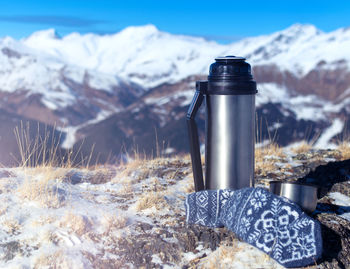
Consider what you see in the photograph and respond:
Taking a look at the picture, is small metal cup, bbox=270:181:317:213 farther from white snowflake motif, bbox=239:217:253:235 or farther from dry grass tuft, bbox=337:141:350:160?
dry grass tuft, bbox=337:141:350:160

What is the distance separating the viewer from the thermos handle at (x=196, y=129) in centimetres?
392

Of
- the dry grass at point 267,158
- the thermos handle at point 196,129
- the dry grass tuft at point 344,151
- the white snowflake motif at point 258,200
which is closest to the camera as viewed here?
the white snowflake motif at point 258,200

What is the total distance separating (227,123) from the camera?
12.8 ft

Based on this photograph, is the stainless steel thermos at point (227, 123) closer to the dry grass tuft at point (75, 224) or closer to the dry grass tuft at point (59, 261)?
the dry grass tuft at point (75, 224)

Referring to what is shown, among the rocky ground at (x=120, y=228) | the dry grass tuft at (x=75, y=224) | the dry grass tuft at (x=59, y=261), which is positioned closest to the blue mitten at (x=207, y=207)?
the rocky ground at (x=120, y=228)

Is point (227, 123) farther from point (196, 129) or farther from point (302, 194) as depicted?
point (302, 194)

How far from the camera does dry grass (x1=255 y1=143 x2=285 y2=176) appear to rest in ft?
18.0

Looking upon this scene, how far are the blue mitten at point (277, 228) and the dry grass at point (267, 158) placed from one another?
7.03 ft

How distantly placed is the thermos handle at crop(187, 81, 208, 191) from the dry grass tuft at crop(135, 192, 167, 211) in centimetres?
43

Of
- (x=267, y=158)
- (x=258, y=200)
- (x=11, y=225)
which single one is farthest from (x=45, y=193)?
(x=267, y=158)

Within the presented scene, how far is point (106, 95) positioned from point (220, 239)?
658 feet

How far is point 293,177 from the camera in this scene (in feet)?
17.0

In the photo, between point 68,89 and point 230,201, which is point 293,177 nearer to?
point 230,201

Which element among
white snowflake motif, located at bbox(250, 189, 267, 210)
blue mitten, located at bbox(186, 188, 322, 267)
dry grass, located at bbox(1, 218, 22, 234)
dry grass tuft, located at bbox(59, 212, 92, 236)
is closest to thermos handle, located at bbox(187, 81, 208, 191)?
blue mitten, located at bbox(186, 188, 322, 267)
